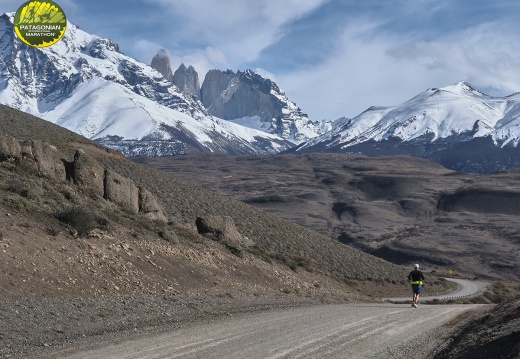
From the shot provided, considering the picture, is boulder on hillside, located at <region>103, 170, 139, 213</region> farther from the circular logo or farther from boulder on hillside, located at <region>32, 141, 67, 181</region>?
the circular logo

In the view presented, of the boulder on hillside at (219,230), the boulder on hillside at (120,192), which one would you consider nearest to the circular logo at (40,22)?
the boulder on hillside at (120,192)

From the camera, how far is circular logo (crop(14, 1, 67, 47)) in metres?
32.4

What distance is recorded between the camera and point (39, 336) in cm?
1611

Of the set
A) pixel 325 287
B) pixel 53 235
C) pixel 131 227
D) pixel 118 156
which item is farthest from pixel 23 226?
pixel 118 156

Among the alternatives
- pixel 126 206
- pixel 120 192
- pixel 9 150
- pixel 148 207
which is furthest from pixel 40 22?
pixel 148 207

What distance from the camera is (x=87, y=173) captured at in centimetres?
3541

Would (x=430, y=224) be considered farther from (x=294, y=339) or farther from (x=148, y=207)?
(x=294, y=339)

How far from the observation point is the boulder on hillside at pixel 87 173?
34.8 meters

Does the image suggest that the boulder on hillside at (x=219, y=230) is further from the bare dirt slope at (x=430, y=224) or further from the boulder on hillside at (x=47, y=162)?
the bare dirt slope at (x=430, y=224)

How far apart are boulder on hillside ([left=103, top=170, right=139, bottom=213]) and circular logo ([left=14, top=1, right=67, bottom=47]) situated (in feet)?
25.4

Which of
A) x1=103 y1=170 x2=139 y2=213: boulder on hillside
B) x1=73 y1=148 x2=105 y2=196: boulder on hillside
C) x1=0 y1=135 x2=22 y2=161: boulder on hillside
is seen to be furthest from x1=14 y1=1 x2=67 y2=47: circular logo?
x1=103 y1=170 x2=139 y2=213: boulder on hillside

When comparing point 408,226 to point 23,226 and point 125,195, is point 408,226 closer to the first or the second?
point 125,195

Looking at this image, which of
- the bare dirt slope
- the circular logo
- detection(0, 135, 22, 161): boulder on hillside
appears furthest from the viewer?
the bare dirt slope

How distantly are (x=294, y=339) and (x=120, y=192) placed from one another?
70.4 feet
